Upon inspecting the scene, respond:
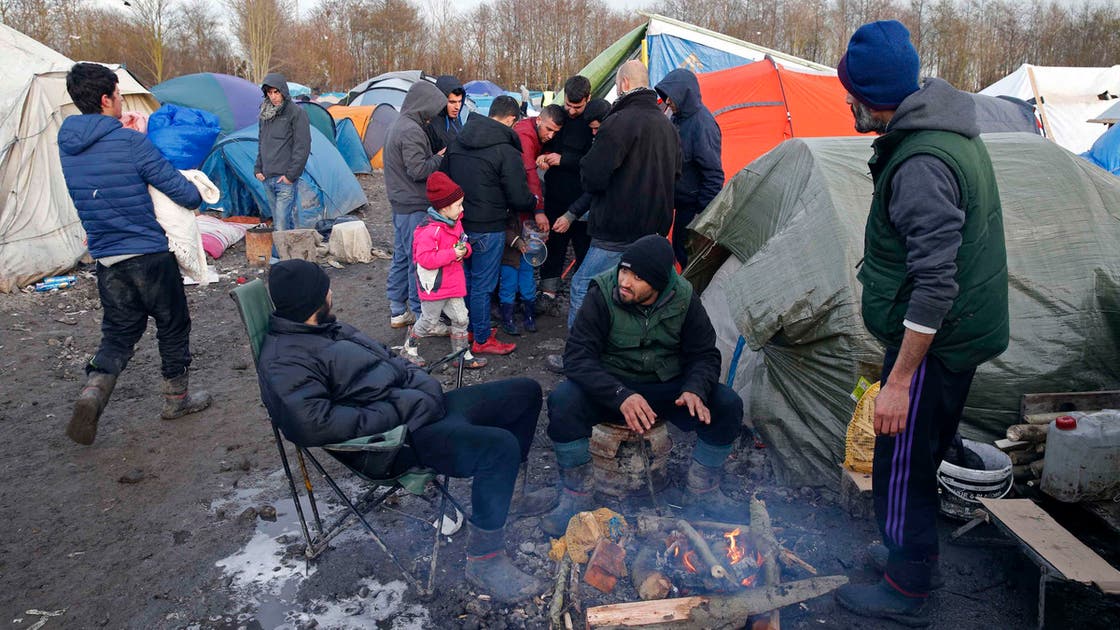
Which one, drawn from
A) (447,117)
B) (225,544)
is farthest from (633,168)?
(225,544)

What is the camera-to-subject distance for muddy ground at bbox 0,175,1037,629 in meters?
2.81

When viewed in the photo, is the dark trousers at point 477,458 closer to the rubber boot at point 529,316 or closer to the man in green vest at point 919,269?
the man in green vest at point 919,269

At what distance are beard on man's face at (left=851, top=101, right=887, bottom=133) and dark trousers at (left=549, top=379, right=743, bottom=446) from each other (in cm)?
138

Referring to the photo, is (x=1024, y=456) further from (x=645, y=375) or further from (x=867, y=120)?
(x=867, y=120)

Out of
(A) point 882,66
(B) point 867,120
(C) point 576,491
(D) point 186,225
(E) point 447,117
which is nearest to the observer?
(A) point 882,66

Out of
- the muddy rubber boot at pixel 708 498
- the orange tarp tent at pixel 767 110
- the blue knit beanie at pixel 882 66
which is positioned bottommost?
the muddy rubber boot at pixel 708 498

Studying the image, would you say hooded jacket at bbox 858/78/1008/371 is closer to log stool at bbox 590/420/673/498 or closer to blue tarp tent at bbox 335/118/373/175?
log stool at bbox 590/420/673/498

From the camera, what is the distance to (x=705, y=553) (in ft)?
9.41

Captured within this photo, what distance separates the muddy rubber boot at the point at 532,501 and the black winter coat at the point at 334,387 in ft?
2.06

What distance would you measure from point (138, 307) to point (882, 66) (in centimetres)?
423

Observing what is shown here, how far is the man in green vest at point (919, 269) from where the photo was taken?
7.29ft

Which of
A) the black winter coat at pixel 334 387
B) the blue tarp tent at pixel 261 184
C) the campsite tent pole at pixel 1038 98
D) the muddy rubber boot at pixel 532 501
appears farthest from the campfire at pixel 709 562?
the campsite tent pole at pixel 1038 98

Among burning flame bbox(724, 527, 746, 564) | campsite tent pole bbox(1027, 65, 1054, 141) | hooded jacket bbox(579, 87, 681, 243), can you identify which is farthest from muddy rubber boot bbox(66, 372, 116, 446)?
campsite tent pole bbox(1027, 65, 1054, 141)

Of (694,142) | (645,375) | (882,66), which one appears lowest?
(645,375)
